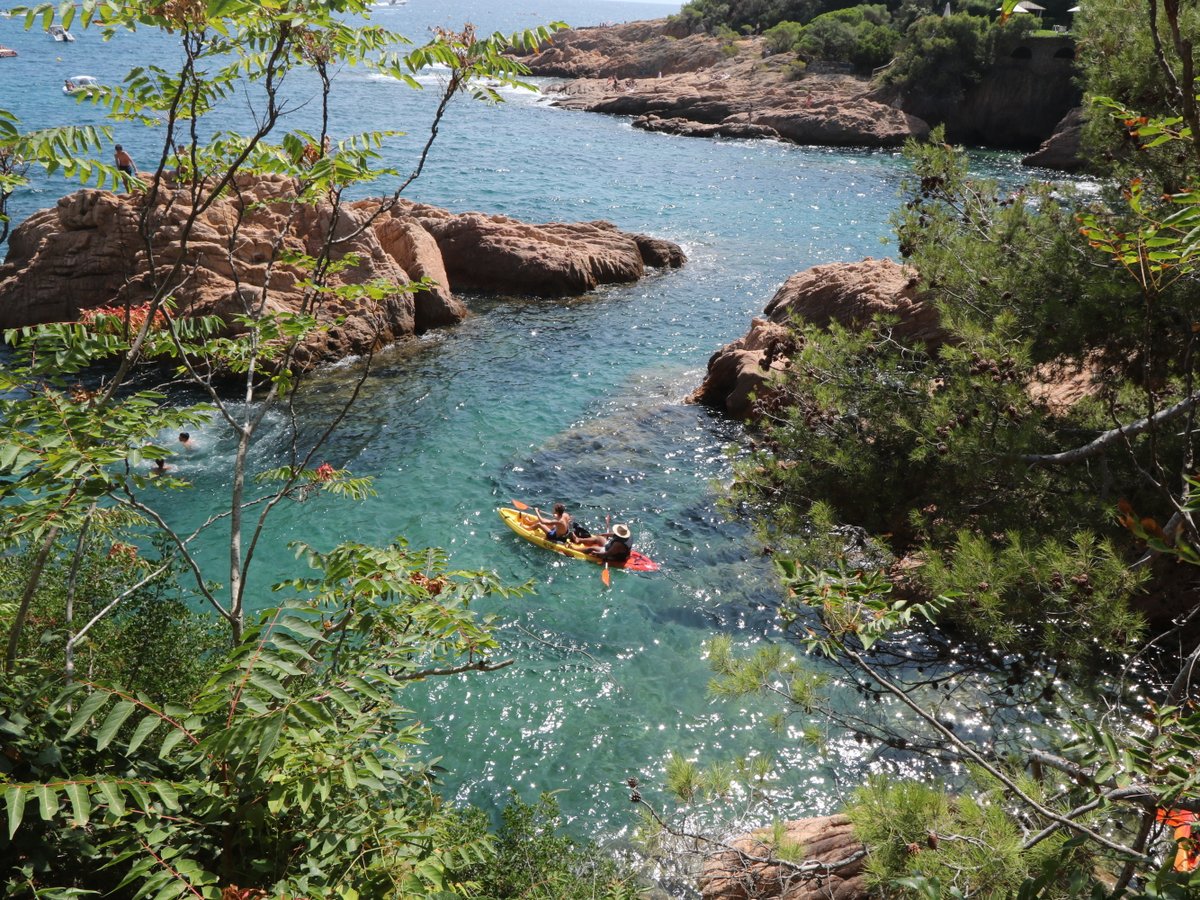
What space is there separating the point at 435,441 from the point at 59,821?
12.0m

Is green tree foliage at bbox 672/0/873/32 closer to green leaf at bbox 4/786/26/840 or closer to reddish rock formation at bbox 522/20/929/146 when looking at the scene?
reddish rock formation at bbox 522/20/929/146

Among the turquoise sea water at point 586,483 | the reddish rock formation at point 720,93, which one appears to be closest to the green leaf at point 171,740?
the turquoise sea water at point 586,483

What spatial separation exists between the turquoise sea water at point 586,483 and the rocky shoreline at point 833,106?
50.2 feet

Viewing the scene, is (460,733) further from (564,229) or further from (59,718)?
(564,229)

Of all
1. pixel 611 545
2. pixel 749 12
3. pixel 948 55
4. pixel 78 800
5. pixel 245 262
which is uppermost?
pixel 749 12

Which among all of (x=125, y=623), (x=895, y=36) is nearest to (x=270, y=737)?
(x=125, y=623)

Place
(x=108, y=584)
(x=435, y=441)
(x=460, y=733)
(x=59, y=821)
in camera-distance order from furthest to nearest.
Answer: (x=435, y=441), (x=460, y=733), (x=108, y=584), (x=59, y=821)

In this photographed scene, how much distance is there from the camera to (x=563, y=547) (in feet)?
38.8

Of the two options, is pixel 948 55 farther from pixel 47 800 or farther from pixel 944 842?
pixel 47 800

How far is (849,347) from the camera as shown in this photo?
780 cm

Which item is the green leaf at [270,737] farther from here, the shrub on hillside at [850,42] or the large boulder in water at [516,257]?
the shrub on hillside at [850,42]

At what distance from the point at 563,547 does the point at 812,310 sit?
8.05 metres

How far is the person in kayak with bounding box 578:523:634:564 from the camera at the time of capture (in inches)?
458

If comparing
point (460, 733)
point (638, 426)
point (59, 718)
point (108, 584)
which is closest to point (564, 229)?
point (638, 426)
